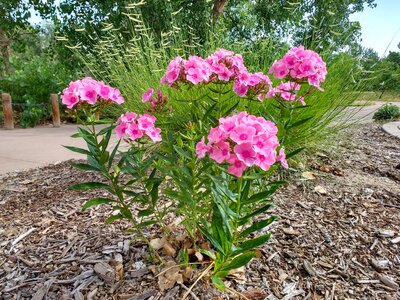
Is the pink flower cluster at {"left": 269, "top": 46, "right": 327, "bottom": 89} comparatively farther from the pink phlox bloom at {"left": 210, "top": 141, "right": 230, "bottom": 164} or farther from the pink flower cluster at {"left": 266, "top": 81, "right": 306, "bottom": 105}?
the pink phlox bloom at {"left": 210, "top": 141, "right": 230, "bottom": 164}

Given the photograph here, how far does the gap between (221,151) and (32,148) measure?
146 inches

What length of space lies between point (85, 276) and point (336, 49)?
3.54 meters

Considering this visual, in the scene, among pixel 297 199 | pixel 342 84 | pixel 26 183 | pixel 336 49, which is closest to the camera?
pixel 297 199

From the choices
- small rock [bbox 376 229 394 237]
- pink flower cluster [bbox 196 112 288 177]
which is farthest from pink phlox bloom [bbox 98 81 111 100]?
small rock [bbox 376 229 394 237]

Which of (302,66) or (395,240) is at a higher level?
(302,66)

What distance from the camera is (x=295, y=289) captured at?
138 centimetres

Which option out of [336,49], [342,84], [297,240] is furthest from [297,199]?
[336,49]

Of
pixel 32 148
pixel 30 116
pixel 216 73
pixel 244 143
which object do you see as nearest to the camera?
pixel 244 143

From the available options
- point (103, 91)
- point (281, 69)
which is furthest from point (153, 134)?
point (281, 69)

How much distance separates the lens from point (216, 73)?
4.39 ft

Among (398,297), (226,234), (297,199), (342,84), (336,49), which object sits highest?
(336,49)

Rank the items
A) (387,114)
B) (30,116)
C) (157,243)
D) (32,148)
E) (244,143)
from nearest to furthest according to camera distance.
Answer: (244,143) → (157,243) → (32,148) → (30,116) → (387,114)

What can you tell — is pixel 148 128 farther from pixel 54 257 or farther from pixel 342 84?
pixel 342 84

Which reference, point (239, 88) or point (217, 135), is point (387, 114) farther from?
point (217, 135)
